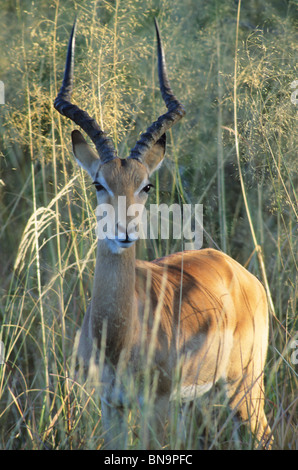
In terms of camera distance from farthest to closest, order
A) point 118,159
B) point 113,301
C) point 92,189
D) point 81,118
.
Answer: point 92,189
point 81,118
point 118,159
point 113,301

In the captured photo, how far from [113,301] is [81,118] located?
1.33 m

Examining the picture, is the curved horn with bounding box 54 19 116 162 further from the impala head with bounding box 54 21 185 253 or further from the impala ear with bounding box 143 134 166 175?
the impala ear with bounding box 143 134 166 175

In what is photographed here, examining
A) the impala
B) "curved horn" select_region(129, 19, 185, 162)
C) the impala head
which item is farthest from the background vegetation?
"curved horn" select_region(129, 19, 185, 162)

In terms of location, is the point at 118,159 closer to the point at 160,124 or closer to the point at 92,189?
the point at 160,124

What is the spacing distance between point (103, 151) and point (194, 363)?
5.62ft

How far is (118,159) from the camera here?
403cm

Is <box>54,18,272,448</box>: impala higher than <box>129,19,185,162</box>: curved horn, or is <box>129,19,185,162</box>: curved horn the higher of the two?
<box>129,19,185,162</box>: curved horn

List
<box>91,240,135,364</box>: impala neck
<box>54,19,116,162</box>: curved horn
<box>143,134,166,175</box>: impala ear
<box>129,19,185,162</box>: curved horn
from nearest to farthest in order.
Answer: <box>91,240,135,364</box>: impala neck → <box>54,19,116,162</box>: curved horn → <box>129,19,185,162</box>: curved horn → <box>143,134,166,175</box>: impala ear

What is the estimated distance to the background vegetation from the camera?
4.09m

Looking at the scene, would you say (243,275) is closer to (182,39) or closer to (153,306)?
(153,306)

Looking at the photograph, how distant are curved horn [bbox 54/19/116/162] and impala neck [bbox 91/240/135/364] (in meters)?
0.66

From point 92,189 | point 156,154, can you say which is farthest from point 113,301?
point 92,189

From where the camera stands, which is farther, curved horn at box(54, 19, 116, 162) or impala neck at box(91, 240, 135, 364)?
curved horn at box(54, 19, 116, 162)
